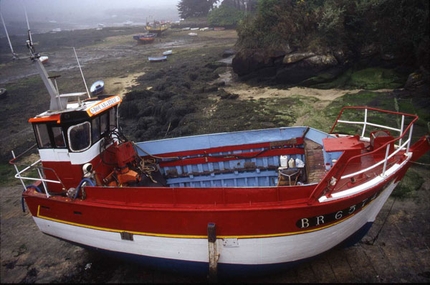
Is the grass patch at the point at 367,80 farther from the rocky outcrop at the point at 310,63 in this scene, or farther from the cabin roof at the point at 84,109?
the cabin roof at the point at 84,109

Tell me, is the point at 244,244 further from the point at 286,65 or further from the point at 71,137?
the point at 286,65

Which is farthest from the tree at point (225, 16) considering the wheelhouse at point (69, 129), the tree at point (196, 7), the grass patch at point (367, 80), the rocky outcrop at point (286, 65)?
the wheelhouse at point (69, 129)

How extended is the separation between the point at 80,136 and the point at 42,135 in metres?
0.74

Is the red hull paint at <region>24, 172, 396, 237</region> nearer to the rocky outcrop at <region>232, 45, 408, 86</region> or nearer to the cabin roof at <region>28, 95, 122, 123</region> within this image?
the cabin roof at <region>28, 95, 122, 123</region>

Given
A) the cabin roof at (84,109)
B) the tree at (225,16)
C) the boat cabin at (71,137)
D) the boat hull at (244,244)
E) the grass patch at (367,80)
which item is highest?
the tree at (225,16)

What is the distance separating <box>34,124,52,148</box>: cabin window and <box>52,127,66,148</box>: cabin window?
0.14m

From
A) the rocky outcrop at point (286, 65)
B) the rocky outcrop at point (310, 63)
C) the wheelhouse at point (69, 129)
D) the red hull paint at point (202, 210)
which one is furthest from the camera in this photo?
the rocky outcrop at point (286, 65)

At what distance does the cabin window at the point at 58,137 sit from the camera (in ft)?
18.8

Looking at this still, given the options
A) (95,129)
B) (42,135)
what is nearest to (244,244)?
(95,129)

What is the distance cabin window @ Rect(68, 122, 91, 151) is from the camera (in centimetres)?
564

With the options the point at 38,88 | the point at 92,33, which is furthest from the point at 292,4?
the point at 92,33

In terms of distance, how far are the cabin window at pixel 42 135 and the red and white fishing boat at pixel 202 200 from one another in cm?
2

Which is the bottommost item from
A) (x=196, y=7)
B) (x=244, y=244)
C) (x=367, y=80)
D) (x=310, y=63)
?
(x=244, y=244)

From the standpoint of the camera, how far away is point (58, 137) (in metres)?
5.81
